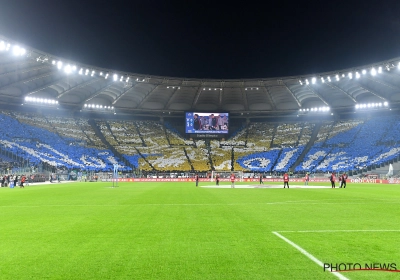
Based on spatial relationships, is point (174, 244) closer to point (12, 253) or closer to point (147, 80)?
point (12, 253)

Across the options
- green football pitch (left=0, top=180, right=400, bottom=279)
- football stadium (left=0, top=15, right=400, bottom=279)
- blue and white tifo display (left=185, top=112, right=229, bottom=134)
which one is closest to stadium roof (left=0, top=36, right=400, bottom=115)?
football stadium (left=0, top=15, right=400, bottom=279)

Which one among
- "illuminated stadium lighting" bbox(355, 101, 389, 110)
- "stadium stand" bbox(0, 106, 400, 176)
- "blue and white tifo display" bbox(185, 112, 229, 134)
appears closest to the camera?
"stadium stand" bbox(0, 106, 400, 176)

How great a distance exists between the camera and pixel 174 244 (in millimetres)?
8281

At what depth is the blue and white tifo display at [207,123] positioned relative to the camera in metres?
81.2

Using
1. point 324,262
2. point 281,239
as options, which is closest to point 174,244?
point 281,239

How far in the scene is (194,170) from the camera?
74062mm

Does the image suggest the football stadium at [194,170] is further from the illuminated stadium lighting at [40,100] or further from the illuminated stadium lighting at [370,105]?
the illuminated stadium lighting at [370,105]

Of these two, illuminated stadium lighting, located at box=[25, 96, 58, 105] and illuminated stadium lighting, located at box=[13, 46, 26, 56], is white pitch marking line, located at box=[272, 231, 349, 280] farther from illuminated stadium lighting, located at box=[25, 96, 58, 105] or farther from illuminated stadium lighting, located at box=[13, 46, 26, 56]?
illuminated stadium lighting, located at box=[25, 96, 58, 105]

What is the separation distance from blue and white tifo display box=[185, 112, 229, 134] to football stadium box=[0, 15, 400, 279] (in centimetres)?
24

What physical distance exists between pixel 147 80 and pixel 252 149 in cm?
2917

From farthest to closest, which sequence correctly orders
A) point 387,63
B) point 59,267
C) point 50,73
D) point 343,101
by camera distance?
point 343,101, point 50,73, point 387,63, point 59,267

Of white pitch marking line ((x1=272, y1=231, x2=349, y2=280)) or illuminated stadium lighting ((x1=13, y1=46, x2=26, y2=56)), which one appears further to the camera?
illuminated stadium lighting ((x1=13, y1=46, x2=26, y2=56))

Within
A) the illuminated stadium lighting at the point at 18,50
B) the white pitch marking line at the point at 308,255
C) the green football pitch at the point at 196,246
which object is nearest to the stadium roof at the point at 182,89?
the illuminated stadium lighting at the point at 18,50

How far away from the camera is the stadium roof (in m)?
60.3
